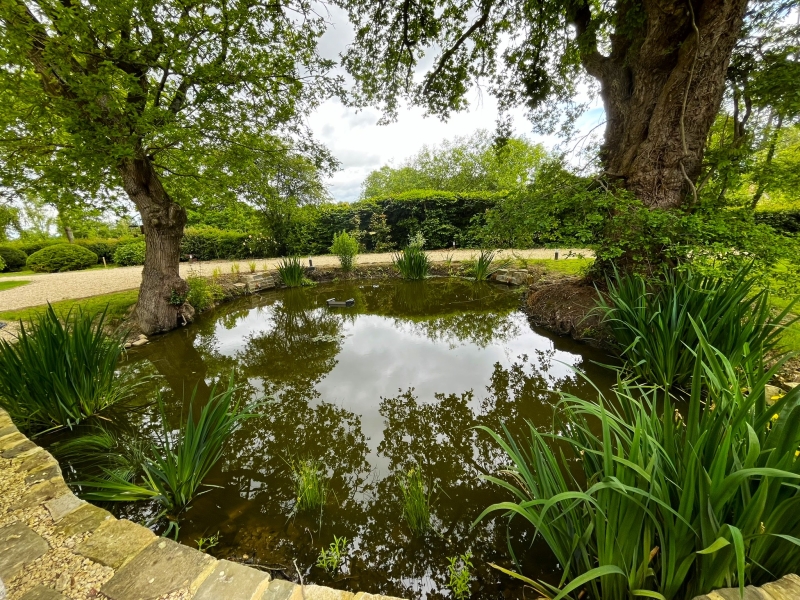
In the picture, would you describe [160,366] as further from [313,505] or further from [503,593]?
[503,593]

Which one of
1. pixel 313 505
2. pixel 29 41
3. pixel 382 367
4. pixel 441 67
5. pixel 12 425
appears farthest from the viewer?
pixel 441 67

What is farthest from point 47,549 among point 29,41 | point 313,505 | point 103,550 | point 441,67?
point 441,67

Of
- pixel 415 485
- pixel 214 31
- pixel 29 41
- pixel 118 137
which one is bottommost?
pixel 415 485

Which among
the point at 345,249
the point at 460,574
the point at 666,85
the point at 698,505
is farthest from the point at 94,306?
→ the point at 666,85

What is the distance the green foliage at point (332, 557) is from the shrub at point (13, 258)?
16.9 m

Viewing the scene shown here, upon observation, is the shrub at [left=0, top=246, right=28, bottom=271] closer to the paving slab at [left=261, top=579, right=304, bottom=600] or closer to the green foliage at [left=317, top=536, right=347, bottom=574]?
the green foliage at [left=317, top=536, right=347, bottom=574]

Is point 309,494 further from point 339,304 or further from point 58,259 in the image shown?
point 58,259

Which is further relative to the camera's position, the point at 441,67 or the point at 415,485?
the point at 441,67

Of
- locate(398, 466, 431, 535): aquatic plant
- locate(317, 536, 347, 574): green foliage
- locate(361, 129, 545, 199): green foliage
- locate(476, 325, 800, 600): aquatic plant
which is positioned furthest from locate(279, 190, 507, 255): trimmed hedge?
locate(476, 325, 800, 600): aquatic plant

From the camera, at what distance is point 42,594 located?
984 mm

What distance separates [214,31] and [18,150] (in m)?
3.03

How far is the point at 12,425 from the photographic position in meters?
2.04

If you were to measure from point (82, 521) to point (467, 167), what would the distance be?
2658cm

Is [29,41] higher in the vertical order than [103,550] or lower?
higher
